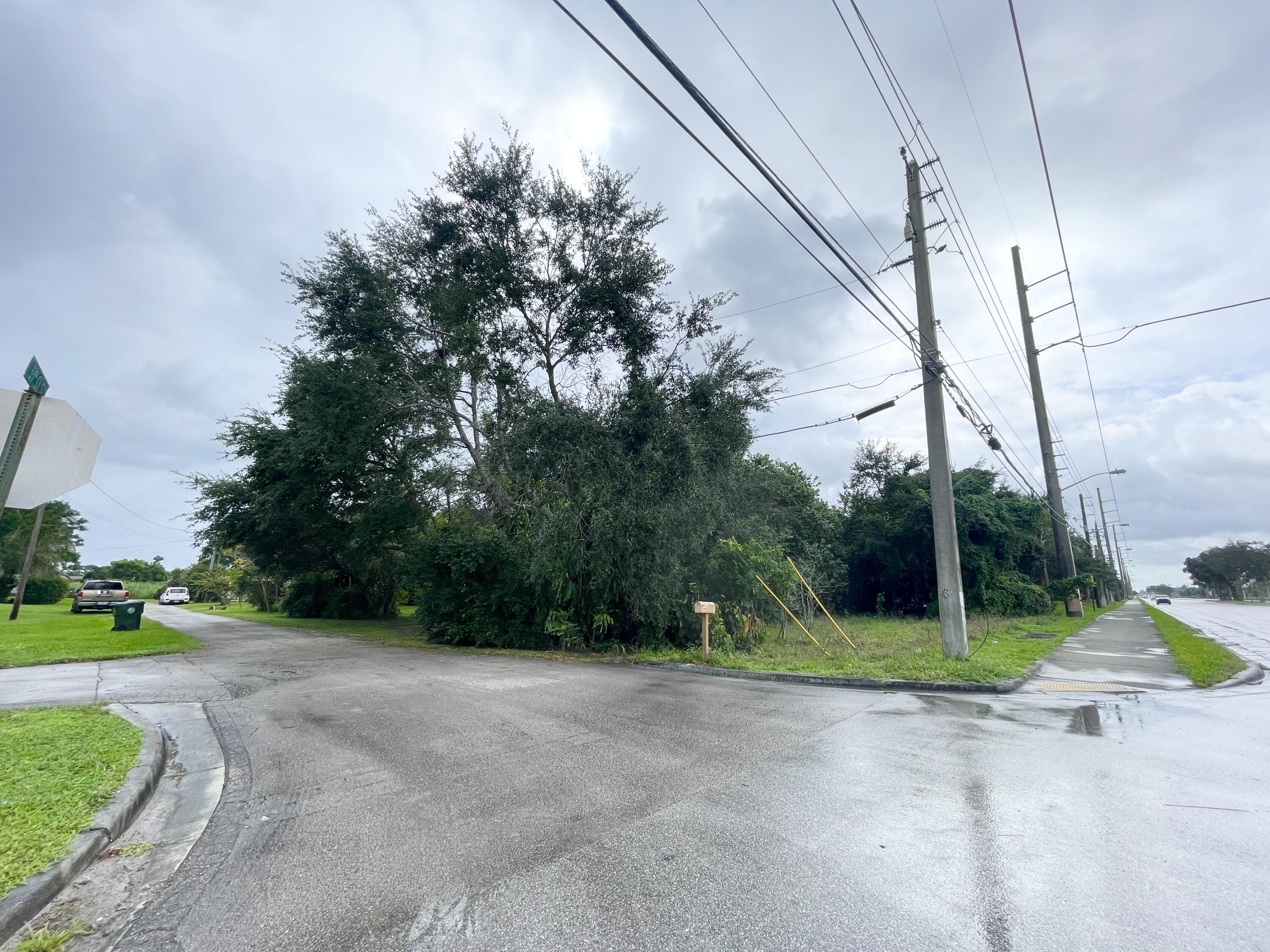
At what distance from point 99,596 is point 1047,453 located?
134 feet

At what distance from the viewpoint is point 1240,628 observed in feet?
77.7

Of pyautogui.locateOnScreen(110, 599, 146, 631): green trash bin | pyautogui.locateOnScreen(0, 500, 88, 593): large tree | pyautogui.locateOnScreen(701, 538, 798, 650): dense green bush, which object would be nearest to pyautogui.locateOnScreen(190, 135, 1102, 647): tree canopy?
pyautogui.locateOnScreen(701, 538, 798, 650): dense green bush

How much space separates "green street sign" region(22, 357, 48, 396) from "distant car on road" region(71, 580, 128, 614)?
27.8m

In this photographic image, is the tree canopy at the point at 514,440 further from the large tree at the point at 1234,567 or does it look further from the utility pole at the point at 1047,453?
the large tree at the point at 1234,567

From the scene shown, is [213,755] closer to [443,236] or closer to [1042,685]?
[1042,685]

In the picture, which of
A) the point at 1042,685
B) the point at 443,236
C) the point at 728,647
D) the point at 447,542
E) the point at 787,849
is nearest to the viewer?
the point at 787,849

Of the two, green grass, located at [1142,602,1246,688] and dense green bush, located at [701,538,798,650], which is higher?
dense green bush, located at [701,538,798,650]

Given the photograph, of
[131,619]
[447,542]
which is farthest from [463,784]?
[131,619]

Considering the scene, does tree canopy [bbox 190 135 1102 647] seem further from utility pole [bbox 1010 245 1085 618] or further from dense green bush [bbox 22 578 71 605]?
dense green bush [bbox 22 578 71 605]

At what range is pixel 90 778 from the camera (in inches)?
167

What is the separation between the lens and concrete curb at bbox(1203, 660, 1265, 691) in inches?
344

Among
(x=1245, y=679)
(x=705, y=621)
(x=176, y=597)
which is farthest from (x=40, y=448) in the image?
(x=176, y=597)

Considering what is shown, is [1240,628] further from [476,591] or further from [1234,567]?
[1234,567]

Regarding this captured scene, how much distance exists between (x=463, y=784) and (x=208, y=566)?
68915mm
